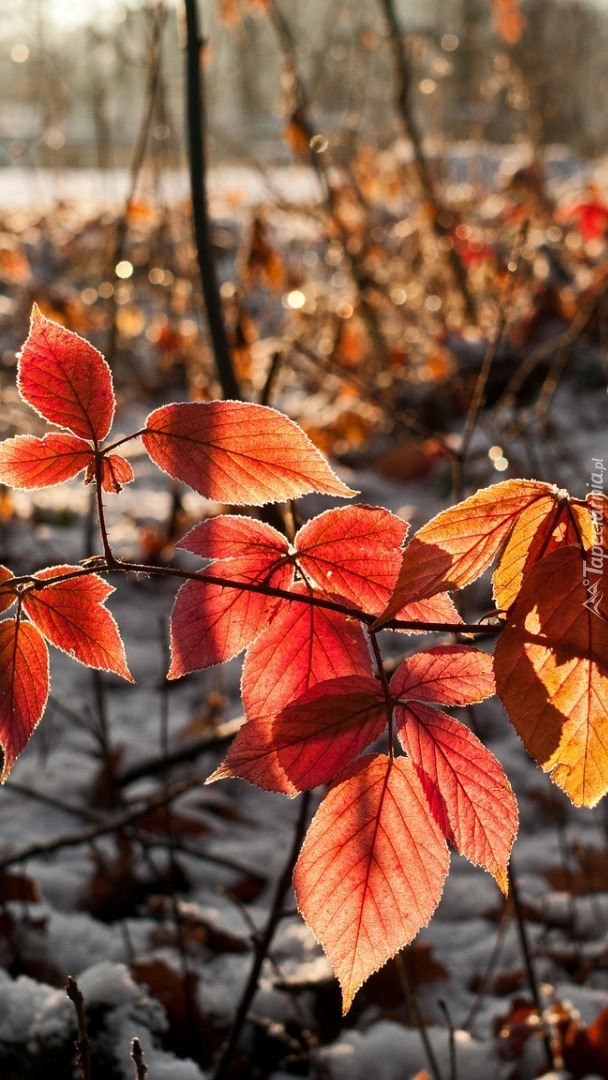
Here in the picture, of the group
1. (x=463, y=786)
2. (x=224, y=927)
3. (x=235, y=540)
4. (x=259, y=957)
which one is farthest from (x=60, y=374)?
(x=224, y=927)

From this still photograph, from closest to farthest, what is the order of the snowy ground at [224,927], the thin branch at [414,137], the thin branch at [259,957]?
the thin branch at [259,957] → the snowy ground at [224,927] → the thin branch at [414,137]

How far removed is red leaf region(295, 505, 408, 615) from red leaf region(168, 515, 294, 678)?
0.09 ft

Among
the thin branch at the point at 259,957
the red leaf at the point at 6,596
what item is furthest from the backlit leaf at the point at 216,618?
the thin branch at the point at 259,957

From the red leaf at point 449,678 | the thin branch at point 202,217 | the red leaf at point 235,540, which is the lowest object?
the red leaf at point 449,678

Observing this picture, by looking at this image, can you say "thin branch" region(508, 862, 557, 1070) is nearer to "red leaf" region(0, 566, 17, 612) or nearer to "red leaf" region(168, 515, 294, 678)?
"red leaf" region(168, 515, 294, 678)

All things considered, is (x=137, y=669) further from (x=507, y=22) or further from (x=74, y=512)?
(x=507, y=22)

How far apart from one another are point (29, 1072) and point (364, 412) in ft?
13.1

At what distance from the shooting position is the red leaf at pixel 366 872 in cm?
59

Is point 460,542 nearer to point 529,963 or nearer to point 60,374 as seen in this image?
point 60,374

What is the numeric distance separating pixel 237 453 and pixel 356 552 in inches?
4.7

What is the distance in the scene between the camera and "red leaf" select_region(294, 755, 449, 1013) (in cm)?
59

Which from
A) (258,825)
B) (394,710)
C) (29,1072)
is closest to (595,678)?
(394,710)

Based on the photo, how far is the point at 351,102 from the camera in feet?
18.2

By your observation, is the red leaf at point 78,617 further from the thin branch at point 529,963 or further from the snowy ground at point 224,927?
the thin branch at point 529,963
